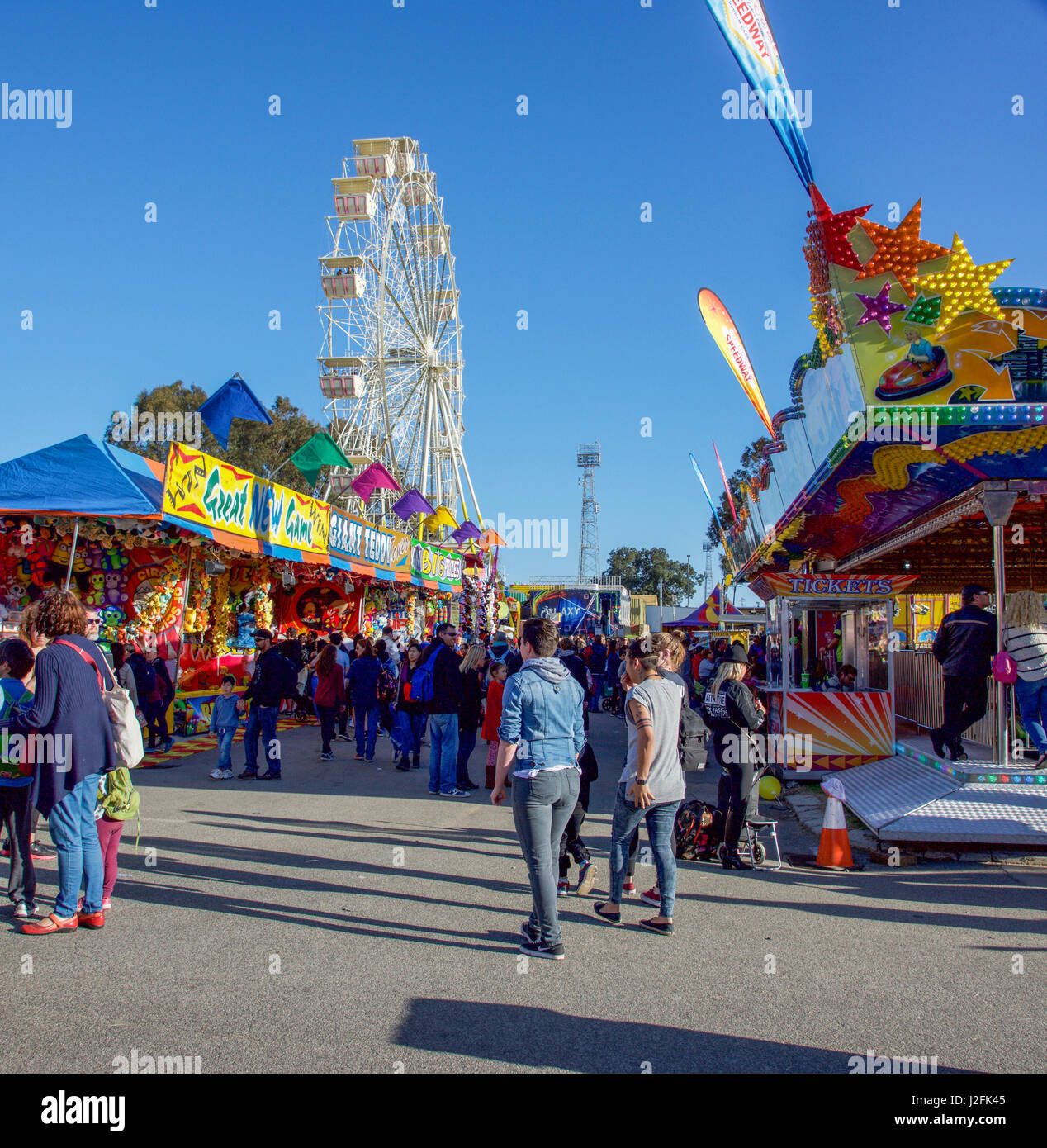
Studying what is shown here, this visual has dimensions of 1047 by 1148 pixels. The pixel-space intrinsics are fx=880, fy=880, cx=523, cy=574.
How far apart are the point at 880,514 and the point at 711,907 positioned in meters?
6.27

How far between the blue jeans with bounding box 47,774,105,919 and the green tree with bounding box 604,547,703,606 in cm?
9626

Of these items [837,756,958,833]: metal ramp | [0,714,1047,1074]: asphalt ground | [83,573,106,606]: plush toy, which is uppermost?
[83,573,106,606]: plush toy

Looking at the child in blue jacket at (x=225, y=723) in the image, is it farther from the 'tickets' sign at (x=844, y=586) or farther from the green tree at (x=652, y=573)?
the green tree at (x=652, y=573)

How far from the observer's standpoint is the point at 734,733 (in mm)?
6066

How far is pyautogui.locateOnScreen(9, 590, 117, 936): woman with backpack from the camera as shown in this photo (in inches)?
173

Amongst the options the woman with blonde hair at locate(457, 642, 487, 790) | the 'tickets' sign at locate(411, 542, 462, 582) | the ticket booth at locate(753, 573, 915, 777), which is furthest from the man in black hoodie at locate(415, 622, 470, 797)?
the 'tickets' sign at locate(411, 542, 462, 582)

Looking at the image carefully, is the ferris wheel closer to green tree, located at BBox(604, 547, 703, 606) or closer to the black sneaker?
the black sneaker

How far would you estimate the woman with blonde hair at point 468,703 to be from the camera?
9.13 metres

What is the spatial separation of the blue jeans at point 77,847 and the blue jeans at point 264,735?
5.02m

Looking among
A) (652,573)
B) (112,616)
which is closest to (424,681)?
(112,616)

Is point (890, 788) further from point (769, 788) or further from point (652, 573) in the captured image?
point (652, 573)

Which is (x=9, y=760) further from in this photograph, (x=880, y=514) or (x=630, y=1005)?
(x=880, y=514)

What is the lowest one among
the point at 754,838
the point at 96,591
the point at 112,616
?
the point at 754,838

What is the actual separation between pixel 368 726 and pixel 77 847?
710 cm
